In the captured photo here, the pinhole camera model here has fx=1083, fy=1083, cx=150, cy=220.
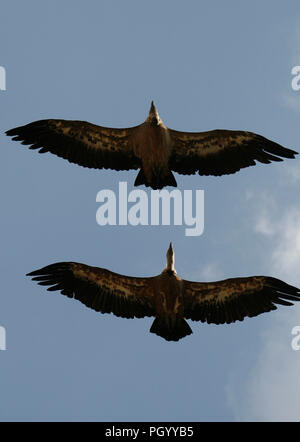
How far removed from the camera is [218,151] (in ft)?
84.8

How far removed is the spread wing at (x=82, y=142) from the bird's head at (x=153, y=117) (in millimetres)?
820

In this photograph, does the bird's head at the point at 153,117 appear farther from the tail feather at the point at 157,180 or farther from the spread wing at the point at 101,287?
the spread wing at the point at 101,287

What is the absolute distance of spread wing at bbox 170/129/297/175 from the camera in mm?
Answer: 25594

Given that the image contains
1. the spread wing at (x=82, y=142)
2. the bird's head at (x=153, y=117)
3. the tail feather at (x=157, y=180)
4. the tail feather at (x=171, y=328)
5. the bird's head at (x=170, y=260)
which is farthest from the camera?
the spread wing at (x=82, y=142)

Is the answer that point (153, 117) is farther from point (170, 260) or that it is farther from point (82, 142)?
point (170, 260)

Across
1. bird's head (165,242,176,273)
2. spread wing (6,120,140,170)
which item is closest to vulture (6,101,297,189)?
spread wing (6,120,140,170)

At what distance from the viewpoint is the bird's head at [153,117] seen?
24.8 metres

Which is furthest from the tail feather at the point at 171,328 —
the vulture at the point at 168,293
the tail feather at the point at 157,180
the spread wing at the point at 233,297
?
the tail feather at the point at 157,180

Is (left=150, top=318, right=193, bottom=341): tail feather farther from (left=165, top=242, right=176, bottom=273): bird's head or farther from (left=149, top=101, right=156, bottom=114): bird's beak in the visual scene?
(left=149, top=101, right=156, bottom=114): bird's beak

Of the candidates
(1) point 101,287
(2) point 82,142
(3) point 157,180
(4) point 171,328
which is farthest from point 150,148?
(4) point 171,328

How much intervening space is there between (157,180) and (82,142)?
205 cm

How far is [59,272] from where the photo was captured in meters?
24.9

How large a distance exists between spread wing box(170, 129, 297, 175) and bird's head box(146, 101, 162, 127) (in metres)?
0.81

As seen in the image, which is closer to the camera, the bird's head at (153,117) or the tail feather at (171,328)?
the tail feather at (171,328)
